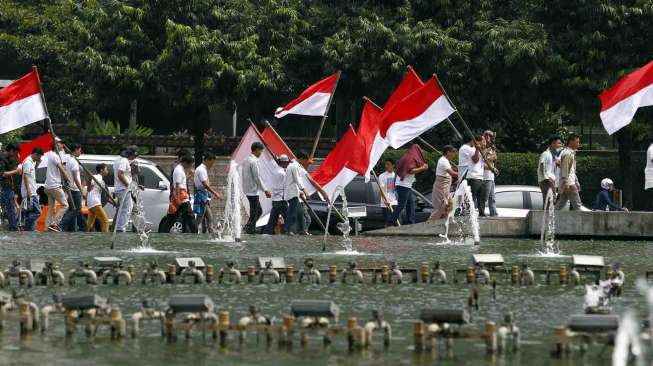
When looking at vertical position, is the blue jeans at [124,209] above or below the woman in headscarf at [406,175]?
below

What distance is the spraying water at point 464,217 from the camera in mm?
25453

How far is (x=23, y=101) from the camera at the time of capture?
86.2 ft

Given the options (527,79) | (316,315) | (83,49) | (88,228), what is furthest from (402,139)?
(83,49)

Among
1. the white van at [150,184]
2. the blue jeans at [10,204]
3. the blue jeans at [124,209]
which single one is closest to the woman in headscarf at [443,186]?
the blue jeans at [124,209]

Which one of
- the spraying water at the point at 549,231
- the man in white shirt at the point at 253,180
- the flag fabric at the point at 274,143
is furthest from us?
the flag fabric at the point at 274,143

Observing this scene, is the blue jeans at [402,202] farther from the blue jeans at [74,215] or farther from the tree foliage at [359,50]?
the tree foliage at [359,50]

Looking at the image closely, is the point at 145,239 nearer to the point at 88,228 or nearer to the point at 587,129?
the point at 88,228

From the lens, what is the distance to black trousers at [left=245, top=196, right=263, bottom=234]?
27.1 metres

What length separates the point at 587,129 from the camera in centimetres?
4734

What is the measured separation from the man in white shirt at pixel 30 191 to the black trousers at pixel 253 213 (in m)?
3.44

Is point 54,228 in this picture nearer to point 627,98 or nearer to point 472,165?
point 472,165

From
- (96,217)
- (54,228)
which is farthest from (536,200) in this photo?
(54,228)

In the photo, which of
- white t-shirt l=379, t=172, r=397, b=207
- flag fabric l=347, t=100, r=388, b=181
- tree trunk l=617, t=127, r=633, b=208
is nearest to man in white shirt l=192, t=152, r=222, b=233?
flag fabric l=347, t=100, r=388, b=181

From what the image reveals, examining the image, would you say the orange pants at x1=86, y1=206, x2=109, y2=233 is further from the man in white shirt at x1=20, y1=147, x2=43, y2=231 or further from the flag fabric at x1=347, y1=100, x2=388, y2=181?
the flag fabric at x1=347, y1=100, x2=388, y2=181
